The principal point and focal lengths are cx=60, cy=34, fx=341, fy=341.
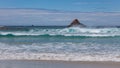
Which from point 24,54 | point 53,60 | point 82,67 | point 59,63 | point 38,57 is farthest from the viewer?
point 24,54

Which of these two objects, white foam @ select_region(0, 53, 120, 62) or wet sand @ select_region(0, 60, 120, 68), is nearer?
wet sand @ select_region(0, 60, 120, 68)

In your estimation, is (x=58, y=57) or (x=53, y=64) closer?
(x=53, y=64)

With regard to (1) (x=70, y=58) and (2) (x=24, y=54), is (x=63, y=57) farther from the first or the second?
(2) (x=24, y=54)

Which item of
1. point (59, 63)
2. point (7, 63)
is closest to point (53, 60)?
point (59, 63)

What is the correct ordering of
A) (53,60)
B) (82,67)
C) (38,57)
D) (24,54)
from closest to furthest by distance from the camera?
(82,67), (53,60), (38,57), (24,54)

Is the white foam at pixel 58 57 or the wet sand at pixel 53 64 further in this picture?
the white foam at pixel 58 57

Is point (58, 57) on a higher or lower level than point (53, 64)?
lower

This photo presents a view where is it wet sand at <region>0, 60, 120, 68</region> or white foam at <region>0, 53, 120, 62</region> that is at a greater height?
wet sand at <region>0, 60, 120, 68</region>

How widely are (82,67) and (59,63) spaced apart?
3.40 ft

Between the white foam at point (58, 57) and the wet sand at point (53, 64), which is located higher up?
the wet sand at point (53, 64)

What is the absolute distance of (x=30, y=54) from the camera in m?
13.0

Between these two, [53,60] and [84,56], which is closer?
[53,60]

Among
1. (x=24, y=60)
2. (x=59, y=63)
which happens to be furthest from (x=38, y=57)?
(x=59, y=63)

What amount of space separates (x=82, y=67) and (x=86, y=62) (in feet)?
3.32
